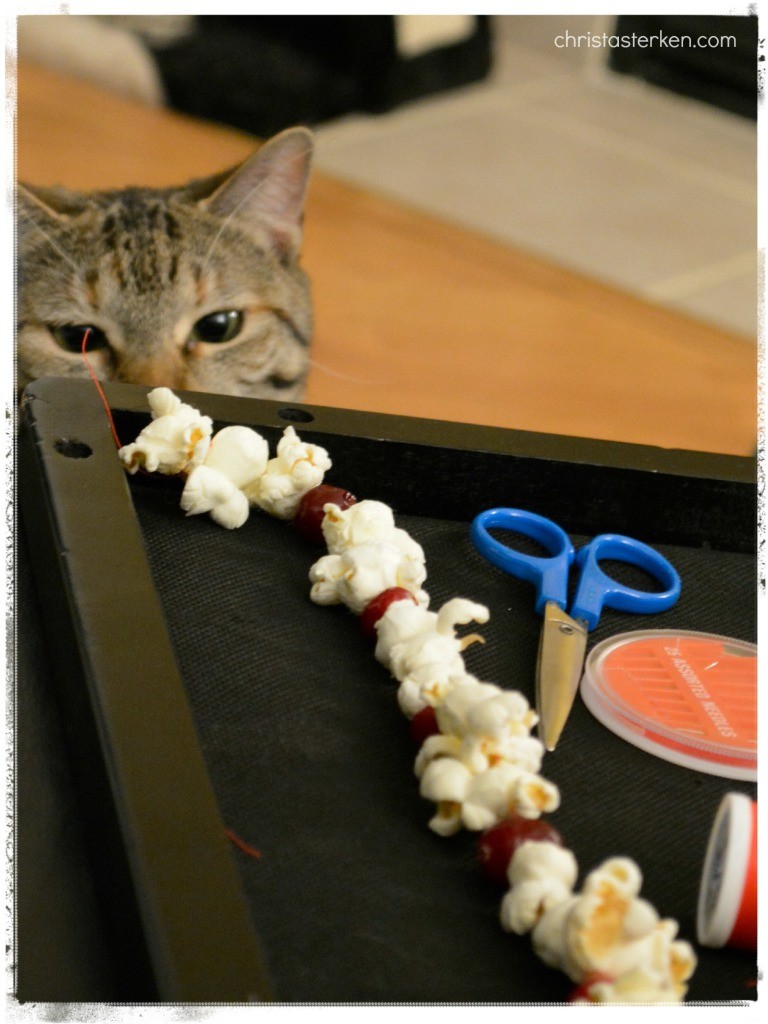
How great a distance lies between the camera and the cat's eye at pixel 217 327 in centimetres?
109

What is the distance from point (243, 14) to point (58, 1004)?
8.14ft

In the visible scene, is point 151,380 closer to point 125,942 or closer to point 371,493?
point 371,493

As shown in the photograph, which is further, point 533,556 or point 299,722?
point 533,556

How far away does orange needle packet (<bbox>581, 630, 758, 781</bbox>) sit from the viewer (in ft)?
1.77

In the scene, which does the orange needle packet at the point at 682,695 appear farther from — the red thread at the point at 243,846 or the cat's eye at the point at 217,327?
the cat's eye at the point at 217,327

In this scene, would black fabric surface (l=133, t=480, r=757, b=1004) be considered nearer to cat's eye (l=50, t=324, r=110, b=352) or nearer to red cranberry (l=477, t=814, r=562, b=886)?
red cranberry (l=477, t=814, r=562, b=886)

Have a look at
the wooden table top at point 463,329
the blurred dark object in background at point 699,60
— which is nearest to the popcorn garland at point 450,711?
the wooden table top at point 463,329

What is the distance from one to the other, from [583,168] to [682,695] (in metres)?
2.00

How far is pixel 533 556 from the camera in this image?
667 mm

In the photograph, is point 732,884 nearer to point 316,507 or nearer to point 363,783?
point 363,783

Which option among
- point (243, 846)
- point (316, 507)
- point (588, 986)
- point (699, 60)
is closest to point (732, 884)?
point (588, 986)

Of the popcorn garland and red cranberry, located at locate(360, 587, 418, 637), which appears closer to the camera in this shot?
the popcorn garland

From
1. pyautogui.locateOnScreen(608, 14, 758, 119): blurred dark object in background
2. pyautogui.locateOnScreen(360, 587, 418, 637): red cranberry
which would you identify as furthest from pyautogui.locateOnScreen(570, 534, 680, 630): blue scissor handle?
pyautogui.locateOnScreen(608, 14, 758, 119): blurred dark object in background

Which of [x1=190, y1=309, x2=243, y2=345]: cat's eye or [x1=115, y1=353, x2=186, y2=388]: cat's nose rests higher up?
[x1=190, y1=309, x2=243, y2=345]: cat's eye
